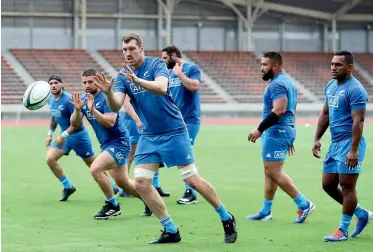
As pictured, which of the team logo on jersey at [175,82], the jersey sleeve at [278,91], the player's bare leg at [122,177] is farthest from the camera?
the team logo on jersey at [175,82]

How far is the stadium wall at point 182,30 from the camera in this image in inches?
2093

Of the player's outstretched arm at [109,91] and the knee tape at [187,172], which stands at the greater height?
the player's outstretched arm at [109,91]

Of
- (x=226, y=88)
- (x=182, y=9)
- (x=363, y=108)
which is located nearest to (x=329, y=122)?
(x=363, y=108)

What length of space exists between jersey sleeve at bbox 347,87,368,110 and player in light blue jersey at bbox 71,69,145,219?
342 cm

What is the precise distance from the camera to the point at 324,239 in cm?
934

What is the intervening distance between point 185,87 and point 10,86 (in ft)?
115

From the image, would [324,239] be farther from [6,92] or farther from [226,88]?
[226,88]

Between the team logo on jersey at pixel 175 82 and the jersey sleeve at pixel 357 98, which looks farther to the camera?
the team logo on jersey at pixel 175 82

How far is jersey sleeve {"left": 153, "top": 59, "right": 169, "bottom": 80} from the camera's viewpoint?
9.22 metres

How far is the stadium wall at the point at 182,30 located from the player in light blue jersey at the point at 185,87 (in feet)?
130

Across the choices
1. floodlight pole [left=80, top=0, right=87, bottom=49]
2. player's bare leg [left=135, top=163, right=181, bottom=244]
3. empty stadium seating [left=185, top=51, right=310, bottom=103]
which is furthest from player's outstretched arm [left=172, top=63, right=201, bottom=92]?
floodlight pole [left=80, top=0, right=87, bottom=49]

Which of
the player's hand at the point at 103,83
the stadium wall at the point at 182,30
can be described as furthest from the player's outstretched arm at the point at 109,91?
the stadium wall at the point at 182,30

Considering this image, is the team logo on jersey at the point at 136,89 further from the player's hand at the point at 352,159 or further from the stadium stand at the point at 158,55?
the stadium stand at the point at 158,55

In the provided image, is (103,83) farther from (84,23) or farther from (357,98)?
(84,23)
